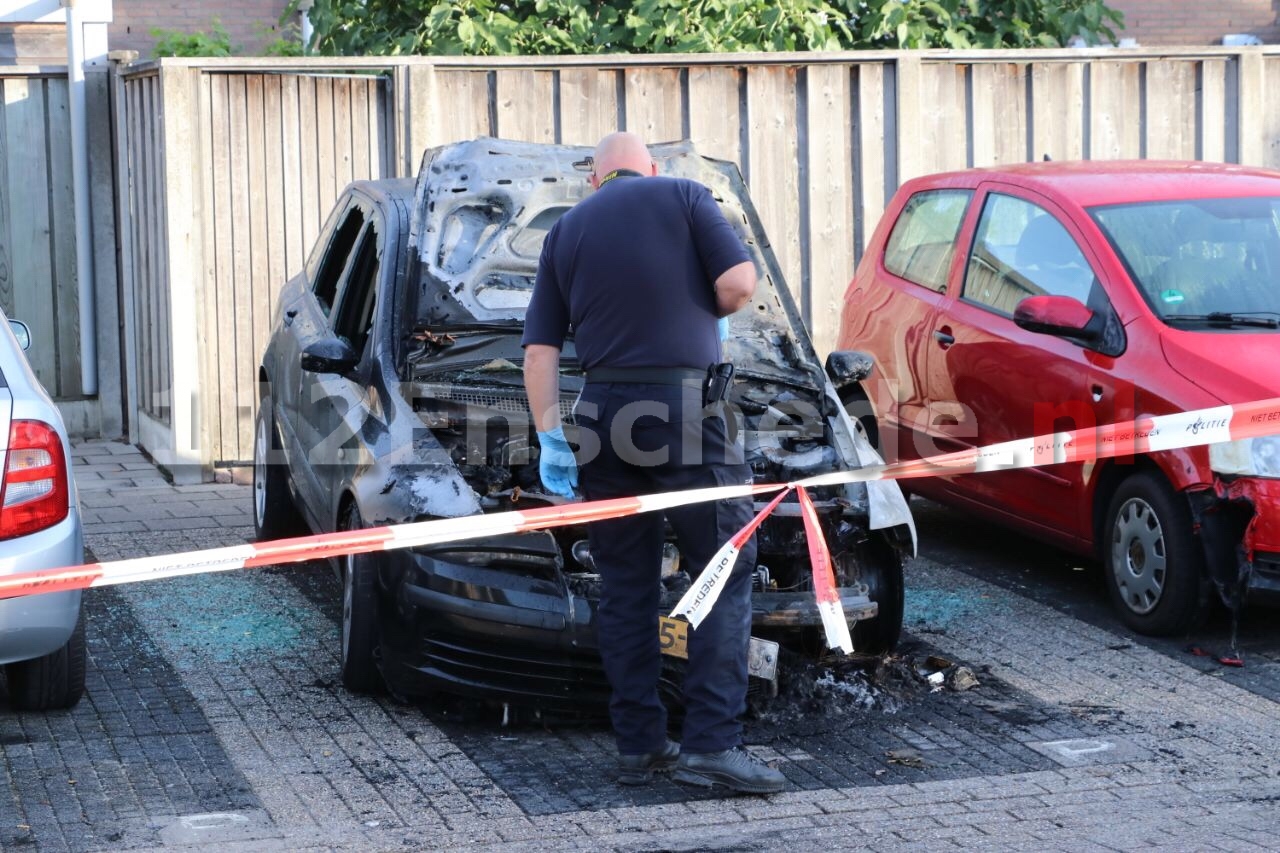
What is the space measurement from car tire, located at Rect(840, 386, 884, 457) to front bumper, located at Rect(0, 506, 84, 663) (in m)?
4.21

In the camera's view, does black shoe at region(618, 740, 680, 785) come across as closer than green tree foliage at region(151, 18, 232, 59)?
Yes

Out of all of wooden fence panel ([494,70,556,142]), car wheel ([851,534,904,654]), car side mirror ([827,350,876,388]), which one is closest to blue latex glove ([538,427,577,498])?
car wheel ([851,534,904,654])

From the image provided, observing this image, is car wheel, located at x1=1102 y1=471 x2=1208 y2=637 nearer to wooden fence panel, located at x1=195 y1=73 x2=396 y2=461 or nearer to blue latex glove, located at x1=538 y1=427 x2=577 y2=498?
blue latex glove, located at x1=538 y1=427 x2=577 y2=498

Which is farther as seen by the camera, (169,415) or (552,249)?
(169,415)

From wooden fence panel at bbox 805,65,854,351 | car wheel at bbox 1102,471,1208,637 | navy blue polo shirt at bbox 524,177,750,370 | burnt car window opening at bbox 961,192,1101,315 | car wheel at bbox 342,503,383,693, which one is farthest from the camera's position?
wooden fence panel at bbox 805,65,854,351

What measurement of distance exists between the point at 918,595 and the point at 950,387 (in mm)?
970

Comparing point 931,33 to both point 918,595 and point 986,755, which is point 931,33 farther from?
point 986,755

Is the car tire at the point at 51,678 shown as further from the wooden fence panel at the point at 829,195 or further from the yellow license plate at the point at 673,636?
the wooden fence panel at the point at 829,195

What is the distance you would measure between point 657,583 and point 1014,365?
2.72 meters

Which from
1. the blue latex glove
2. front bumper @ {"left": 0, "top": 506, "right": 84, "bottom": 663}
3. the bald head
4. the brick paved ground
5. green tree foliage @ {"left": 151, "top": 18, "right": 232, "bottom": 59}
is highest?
green tree foliage @ {"left": 151, "top": 18, "right": 232, "bottom": 59}

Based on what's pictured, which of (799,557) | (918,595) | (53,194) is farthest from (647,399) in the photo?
(53,194)

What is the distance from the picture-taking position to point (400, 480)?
580 centimetres

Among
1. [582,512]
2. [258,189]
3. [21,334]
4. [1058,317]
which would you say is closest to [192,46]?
[258,189]

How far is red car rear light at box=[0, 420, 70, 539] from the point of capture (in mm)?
5320
